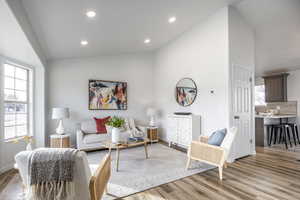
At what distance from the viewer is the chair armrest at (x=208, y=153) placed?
2694mm

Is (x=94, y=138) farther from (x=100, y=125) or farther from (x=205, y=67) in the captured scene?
(x=205, y=67)

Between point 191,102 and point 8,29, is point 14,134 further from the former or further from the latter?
point 191,102

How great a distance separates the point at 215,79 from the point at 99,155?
132 inches

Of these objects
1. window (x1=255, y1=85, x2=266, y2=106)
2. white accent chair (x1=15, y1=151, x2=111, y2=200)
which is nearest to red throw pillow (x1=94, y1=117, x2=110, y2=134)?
white accent chair (x1=15, y1=151, x2=111, y2=200)

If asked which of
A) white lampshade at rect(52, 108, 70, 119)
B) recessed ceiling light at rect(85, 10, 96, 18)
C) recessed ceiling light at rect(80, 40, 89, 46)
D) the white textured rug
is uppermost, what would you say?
recessed ceiling light at rect(85, 10, 96, 18)

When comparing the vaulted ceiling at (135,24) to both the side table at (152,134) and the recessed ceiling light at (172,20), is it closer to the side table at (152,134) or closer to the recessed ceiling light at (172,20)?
the recessed ceiling light at (172,20)

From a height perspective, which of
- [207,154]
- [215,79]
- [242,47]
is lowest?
[207,154]

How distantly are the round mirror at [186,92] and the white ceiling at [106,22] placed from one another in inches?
57.1

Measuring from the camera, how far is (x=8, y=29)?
212 centimetres

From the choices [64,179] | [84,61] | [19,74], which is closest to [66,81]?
[84,61]

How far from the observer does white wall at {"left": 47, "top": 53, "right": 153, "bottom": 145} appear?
466cm

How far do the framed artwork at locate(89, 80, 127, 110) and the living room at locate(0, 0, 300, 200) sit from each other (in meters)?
0.03

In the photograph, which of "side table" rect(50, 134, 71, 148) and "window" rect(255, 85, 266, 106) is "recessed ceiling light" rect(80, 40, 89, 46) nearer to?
"side table" rect(50, 134, 71, 148)

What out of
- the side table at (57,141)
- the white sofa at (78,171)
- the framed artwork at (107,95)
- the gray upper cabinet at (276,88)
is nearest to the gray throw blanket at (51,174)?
the white sofa at (78,171)
